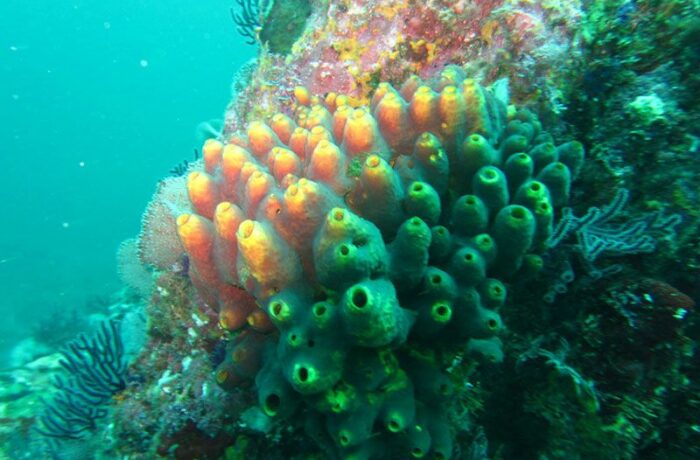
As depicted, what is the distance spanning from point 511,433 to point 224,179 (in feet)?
8.07

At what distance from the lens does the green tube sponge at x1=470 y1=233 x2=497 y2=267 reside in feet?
6.70

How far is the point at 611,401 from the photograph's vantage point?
2209 mm

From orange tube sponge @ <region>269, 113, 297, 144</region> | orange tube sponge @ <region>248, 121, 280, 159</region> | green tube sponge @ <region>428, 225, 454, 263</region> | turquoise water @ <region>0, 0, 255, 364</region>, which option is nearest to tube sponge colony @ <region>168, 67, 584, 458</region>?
green tube sponge @ <region>428, 225, 454, 263</region>

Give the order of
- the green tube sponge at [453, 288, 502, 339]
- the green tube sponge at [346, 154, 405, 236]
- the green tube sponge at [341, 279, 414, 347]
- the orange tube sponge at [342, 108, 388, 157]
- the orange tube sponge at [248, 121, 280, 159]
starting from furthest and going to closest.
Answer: the orange tube sponge at [248, 121, 280, 159] < the orange tube sponge at [342, 108, 388, 157] < the green tube sponge at [346, 154, 405, 236] < the green tube sponge at [453, 288, 502, 339] < the green tube sponge at [341, 279, 414, 347]

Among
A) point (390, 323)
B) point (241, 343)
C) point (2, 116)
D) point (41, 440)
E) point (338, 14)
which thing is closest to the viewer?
point (390, 323)

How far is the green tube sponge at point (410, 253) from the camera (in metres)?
1.86

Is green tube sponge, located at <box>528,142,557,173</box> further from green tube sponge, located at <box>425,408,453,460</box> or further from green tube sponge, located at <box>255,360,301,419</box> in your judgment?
green tube sponge, located at <box>255,360,301,419</box>

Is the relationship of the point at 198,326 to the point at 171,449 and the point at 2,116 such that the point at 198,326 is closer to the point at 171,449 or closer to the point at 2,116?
the point at 171,449

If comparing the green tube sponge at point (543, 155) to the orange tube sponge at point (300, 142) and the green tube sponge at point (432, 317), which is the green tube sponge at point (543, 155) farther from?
the orange tube sponge at point (300, 142)

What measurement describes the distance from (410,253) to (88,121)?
390ft

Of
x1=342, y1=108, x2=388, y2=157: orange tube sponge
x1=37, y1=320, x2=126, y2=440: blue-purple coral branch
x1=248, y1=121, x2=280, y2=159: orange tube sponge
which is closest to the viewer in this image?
x1=342, y1=108, x2=388, y2=157: orange tube sponge

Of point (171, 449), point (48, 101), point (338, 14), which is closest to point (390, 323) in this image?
point (171, 449)

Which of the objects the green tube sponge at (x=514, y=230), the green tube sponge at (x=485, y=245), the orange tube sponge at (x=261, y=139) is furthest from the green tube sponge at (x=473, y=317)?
the orange tube sponge at (x=261, y=139)

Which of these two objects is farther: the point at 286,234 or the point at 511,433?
the point at 511,433
